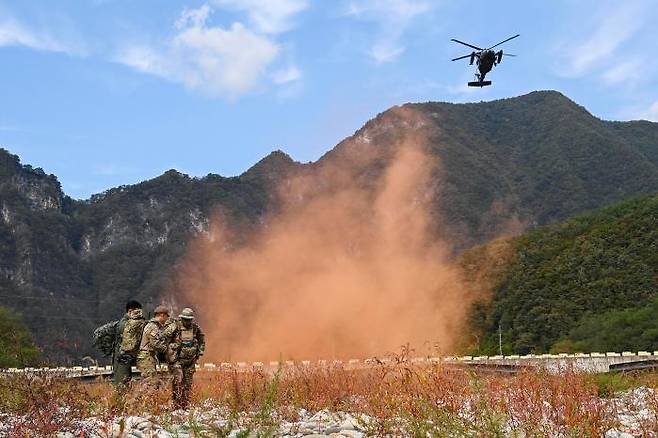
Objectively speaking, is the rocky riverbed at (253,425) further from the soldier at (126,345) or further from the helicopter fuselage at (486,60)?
the helicopter fuselage at (486,60)

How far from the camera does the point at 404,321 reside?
76.6 metres

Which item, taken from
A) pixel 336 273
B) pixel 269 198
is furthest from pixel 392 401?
pixel 269 198

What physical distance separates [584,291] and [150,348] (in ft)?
180

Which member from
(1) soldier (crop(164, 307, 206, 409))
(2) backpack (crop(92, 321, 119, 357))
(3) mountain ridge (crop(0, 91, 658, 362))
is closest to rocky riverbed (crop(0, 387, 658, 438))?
(1) soldier (crop(164, 307, 206, 409))

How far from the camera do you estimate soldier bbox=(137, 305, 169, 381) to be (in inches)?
369

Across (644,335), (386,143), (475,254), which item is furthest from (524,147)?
(644,335)

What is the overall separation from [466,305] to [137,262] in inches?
3067

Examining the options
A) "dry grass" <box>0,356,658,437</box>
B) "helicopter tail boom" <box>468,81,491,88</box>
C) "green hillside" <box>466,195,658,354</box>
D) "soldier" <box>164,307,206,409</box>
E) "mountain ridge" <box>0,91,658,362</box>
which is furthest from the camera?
"mountain ridge" <box>0,91,658,362</box>

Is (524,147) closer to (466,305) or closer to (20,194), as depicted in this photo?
(466,305)

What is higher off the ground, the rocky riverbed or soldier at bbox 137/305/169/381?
soldier at bbox 137/305/169/381

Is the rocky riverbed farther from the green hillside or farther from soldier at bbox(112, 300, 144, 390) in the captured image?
the green hillside

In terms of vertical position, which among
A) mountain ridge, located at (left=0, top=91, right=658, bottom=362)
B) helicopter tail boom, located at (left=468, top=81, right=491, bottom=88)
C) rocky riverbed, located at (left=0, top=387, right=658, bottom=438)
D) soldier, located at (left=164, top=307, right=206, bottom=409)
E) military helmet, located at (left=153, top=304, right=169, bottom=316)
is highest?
mountain ridge, located at (left=0, top=91, right=658, bottom=362)

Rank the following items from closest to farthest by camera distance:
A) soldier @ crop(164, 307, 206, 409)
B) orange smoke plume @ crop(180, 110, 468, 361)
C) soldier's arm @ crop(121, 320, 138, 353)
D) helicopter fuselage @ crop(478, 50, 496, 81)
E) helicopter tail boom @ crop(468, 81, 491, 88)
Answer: soldier @ crop(164, 307, 206, 409)
soldier's arm @ crop(121, 320, 138, 353)
helicopter fuselage @ crop(478, 50, 496, 81)
helicopter tail boom @ crop(468, 81, 491, 88)
orange smoke plume @ crop(180, 110, 468, 361)

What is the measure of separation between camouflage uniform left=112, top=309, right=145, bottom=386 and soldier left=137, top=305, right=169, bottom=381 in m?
0.36
